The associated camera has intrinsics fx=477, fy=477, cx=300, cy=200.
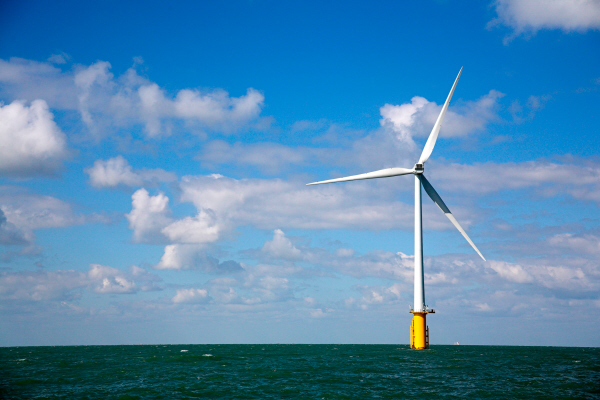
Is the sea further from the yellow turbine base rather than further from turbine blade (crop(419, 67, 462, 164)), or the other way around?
turbine blade (crop(419, 67, 462, 164))

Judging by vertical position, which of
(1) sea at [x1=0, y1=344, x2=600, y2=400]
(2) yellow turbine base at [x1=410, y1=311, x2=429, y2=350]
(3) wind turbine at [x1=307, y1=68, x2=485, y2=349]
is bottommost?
(1) sea at [x1=0, y1=344, x2=600, y2=400]

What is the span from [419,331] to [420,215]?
21.6m

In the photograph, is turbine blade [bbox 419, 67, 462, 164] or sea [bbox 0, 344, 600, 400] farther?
turbine blade [bbox 419, 67, 462, 164]

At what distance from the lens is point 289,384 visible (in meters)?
56.1

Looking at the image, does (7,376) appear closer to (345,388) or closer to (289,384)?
(289,384)

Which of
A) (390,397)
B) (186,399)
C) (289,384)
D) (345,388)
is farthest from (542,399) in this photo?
(186,399)

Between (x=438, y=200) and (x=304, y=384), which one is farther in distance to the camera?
(x=438, y=200)

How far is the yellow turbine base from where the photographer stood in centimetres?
8687

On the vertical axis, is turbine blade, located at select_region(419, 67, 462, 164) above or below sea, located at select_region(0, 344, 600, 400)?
above

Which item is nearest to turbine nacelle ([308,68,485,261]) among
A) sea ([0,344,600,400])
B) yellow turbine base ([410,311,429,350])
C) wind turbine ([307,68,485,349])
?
wind turbine ([307,68,485,349])

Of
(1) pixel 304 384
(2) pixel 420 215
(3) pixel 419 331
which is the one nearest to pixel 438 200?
(2) pixel 420 215

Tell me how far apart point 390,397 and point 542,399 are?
14455 mm

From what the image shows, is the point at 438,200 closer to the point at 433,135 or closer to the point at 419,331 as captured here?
the point at 433,135

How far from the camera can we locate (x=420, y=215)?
290 feet
